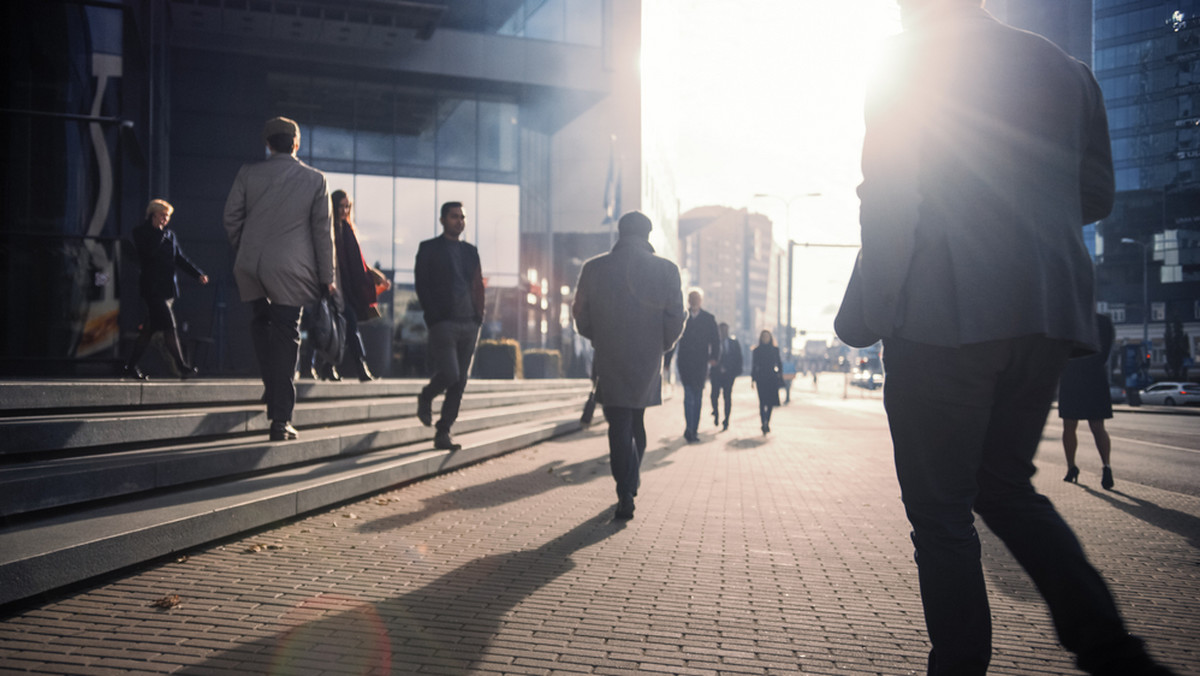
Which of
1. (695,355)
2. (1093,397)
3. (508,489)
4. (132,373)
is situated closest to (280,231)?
(508,489)

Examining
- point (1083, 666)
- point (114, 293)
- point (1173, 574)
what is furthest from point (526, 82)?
point (1083, 666)

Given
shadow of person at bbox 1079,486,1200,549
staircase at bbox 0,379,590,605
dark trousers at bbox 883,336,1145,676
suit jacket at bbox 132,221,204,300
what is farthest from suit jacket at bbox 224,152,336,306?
shadow of person at bbox 1079,486,1200,549

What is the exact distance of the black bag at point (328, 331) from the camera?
765 cm

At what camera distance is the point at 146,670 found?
2.79m

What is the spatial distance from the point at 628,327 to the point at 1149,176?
69.5 m

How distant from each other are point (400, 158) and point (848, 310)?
2519 cm

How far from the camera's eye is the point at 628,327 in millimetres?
6035

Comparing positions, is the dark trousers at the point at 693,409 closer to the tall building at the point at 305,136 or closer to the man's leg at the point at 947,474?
the tall building at the point at 305,136

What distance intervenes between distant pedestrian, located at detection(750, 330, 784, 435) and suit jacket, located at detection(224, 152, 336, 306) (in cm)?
1007

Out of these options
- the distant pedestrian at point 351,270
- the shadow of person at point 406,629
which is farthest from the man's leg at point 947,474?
the distant pedestrian at point 351,270

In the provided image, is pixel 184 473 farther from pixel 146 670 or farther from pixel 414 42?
pixel 414 42

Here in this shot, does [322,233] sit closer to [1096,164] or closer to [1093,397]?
[1096,164]

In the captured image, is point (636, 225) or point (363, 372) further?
point (363, 372)

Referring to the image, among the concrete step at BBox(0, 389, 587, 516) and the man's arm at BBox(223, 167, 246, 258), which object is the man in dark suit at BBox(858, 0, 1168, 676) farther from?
→ the man's arm at BBox(223, 167, 246, 258)
